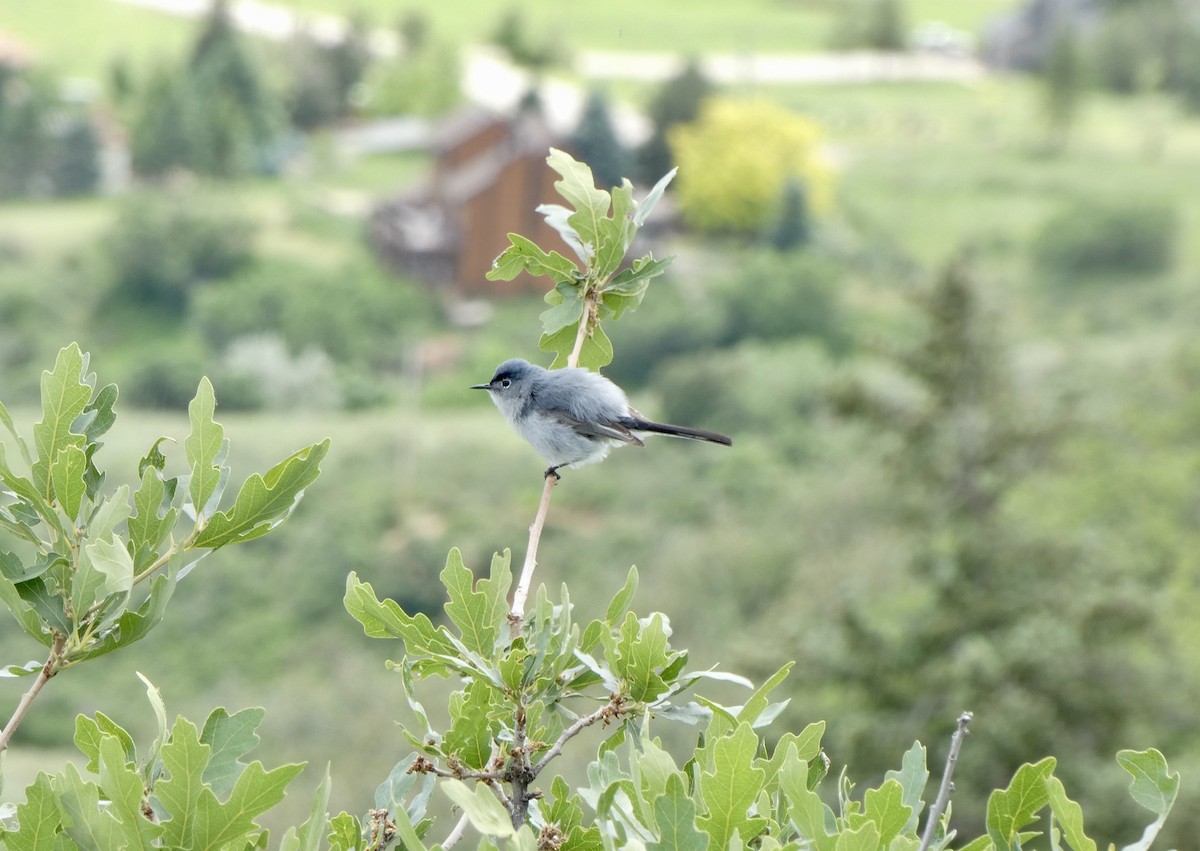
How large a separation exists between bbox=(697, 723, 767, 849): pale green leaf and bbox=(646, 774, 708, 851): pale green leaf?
43 millimetres

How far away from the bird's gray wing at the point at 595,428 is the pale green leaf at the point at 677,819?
3.09 meters

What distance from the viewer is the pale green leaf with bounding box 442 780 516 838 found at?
212 cm

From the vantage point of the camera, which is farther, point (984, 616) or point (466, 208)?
point (466, 208)

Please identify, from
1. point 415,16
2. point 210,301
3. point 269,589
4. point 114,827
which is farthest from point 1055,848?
point 415,16

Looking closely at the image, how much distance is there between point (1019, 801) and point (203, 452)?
1.51m

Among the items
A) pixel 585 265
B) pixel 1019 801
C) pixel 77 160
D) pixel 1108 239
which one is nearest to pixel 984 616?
pixel 585 265

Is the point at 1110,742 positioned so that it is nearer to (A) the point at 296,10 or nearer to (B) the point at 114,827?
(B) the point at 114,827

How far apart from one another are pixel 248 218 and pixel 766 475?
82.5 ft

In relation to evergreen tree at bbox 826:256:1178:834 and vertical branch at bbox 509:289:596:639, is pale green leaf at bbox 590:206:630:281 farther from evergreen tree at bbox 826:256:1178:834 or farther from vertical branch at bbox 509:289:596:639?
evergreen tree at bbox 826:256:1178:834

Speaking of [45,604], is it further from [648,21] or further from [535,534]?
[648,21]

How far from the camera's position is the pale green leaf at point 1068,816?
7.87 ft

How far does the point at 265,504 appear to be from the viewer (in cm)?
256

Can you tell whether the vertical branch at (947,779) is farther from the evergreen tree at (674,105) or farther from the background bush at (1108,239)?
the background bush at (1108,239)

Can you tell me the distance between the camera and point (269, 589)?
49.0 meters
